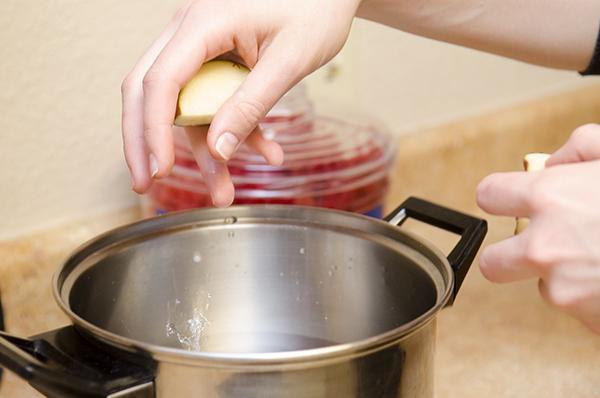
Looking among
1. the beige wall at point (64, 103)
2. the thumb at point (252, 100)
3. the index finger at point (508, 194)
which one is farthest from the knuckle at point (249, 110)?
the beige wall at point (64, 103)

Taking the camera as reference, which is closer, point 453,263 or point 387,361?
point 387,361

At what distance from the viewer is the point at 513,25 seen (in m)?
0.75

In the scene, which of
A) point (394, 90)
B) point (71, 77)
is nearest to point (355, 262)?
point (71, 77)

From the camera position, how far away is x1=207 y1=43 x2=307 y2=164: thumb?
51 centimetres

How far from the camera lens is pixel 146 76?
21.1 inches

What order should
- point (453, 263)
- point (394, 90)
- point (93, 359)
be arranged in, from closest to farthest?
1. point (93, 359)
2. point (453, 263)
3. point (394, 90)

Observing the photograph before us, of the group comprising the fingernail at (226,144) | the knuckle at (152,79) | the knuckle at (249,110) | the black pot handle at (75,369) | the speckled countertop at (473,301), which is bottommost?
the speckled countertop at (473,301)

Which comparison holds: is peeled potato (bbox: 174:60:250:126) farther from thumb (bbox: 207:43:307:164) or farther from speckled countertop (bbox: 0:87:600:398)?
speckled countertop (bbox: 0:87:600:398)

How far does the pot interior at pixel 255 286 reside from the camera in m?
0.56

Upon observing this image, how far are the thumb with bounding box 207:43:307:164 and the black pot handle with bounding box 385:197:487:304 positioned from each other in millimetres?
123

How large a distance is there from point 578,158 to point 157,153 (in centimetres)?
23

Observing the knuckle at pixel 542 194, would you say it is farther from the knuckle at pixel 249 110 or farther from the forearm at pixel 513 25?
the forearm at pixel 513 25

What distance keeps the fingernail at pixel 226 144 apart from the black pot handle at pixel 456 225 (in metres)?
0.14

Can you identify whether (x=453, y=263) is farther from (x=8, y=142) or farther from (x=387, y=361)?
(x=8, y=142)
